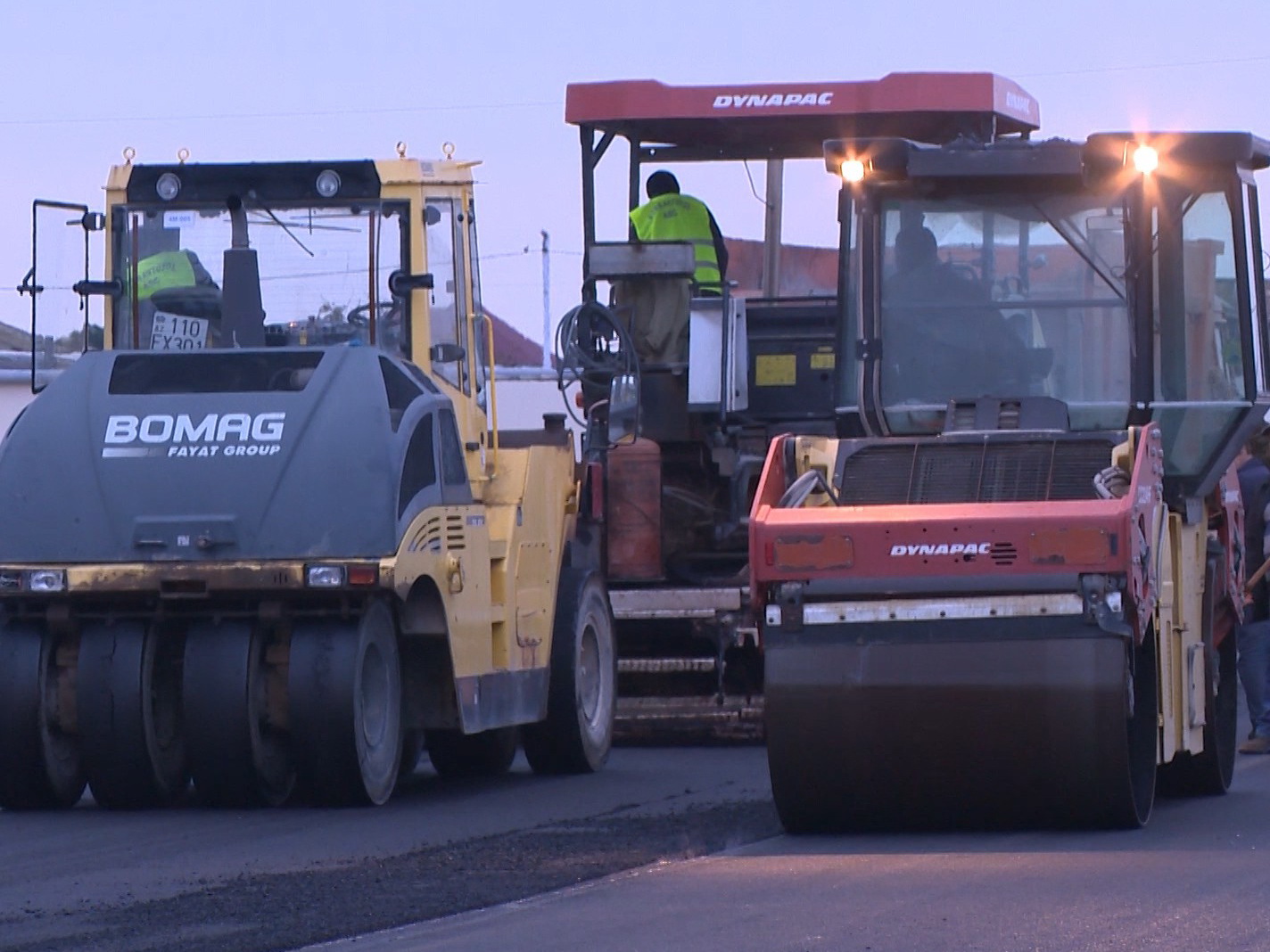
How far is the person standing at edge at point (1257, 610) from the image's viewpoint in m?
12.3

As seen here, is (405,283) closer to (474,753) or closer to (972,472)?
(474,753)

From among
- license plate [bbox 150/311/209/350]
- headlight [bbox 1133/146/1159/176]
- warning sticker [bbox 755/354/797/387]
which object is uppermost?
headlight [bbox 1133/146/1159/176]

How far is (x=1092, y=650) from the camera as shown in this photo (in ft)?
26.5

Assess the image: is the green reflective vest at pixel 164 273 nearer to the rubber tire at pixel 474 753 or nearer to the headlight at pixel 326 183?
the headlight at pixel 326 183

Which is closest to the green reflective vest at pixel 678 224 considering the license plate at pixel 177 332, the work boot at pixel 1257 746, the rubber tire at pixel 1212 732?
the license plate at pixel 177 332

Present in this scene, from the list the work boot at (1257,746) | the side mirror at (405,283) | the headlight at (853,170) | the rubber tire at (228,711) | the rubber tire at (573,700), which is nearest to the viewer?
the rubber tire at (228,711)

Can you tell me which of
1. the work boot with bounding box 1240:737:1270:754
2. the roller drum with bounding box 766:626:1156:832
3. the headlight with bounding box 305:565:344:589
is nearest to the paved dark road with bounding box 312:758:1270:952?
the roller drum with bounding box 766:626:1156:832

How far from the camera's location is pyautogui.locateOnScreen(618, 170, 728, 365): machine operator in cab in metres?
13.6

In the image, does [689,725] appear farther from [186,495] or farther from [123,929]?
[123,929]

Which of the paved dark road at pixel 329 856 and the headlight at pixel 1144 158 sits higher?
the headlight at pixel 1144 158

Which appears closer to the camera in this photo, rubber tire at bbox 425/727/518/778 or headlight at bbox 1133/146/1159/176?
headlight at bbox 1133/146/1159/176

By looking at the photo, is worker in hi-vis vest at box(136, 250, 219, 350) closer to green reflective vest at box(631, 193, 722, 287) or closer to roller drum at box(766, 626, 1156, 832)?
green reflective vest at box(631, 193, 722, 287)

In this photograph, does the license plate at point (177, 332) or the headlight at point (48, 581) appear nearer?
the headlight at point (48, 581)

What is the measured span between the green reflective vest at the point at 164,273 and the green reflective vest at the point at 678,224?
3.36m
